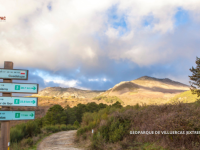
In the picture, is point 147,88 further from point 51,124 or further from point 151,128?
point 151,128

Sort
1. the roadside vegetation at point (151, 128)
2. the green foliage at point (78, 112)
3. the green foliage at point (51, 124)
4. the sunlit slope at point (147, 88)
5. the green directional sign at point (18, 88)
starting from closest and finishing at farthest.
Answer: the roadside vegetation at point (151, 128)
the green directional sign at point (18, 88)
the green foliage at point (51, 124)
the green foliage at point (78, 112)
the sunlit slope at point (147, 88)

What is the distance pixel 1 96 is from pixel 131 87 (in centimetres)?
12465

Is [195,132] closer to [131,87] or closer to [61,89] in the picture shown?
[131,87]

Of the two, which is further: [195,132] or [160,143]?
[160,143]

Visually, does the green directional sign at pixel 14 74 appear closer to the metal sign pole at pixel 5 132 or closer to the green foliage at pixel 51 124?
the metal sign pole at pixel 5 132

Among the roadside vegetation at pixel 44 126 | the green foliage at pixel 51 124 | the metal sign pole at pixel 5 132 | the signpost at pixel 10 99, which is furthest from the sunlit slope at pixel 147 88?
the metal sign pole at pixel 5 132

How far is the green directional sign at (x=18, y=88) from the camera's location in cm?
742

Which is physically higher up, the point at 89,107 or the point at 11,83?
the point at 11,83

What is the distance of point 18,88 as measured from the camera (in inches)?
299

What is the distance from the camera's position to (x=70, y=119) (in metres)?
27.3

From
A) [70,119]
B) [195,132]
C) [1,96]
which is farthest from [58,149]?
[70,119]

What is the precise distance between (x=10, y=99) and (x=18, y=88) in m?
0.58

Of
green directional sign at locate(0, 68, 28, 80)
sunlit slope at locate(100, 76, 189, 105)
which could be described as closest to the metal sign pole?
green directional sign at locate(0, 68, 28, 80)

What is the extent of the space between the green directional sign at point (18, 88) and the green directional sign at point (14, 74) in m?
0.32
